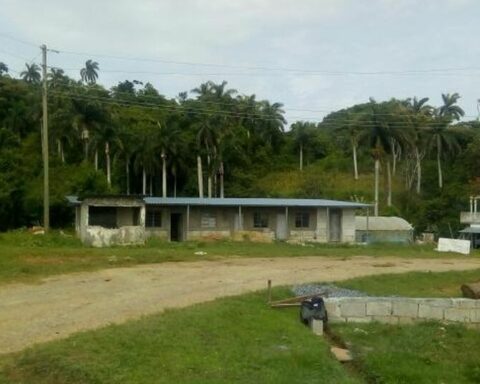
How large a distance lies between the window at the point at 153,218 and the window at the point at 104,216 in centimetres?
329

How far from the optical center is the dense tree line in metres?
58.3

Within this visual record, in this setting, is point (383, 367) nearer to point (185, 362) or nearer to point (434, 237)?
point (185, 362)

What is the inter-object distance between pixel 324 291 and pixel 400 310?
11.4 feet

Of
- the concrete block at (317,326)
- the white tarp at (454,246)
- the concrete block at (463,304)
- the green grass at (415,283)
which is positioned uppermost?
the concrete block at (463,304)

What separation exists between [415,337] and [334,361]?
3109 millimetres

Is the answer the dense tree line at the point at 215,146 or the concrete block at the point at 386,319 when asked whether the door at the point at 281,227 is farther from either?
the concrete block at the point at 386,319

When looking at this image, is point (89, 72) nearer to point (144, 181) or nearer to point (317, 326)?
point (144, 181)

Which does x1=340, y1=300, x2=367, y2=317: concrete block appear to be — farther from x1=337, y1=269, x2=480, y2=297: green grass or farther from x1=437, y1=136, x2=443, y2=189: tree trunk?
x1=437, y1=136, x2=443, y2=189: tree trunk

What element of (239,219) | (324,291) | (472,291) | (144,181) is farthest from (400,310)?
(144,181)

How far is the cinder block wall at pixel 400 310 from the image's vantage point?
13.3 m

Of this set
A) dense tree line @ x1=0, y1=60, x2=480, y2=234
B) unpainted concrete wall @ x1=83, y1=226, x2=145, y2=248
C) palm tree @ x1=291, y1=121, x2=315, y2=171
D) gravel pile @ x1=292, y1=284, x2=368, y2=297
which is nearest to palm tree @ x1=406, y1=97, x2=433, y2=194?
dense tree line @ x1=0, y1=60, x2=480, y2=234

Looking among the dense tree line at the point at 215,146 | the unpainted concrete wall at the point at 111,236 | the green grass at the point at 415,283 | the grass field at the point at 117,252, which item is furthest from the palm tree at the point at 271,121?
the green grass at the point at 415,283

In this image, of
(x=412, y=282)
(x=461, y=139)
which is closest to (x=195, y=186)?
(x=461, y=139)

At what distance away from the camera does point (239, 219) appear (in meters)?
43.1
